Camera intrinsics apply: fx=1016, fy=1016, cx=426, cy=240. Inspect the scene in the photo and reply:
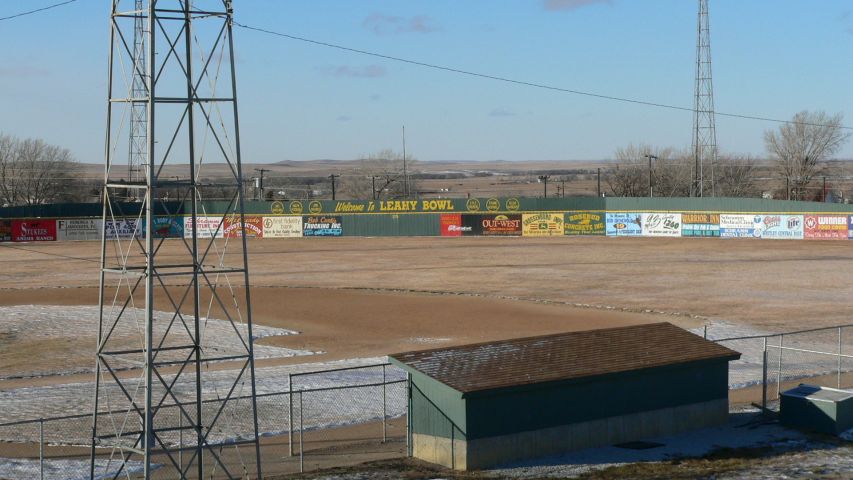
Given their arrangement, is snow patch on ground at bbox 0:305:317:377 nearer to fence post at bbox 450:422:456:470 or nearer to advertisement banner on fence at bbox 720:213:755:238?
fence post at bbox 450:422:456:470

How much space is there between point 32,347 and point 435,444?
69.7 ft

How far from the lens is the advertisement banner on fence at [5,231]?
87688 millimetres

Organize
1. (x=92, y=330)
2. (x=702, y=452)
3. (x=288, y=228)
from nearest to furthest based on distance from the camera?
(x=702, y=452), (x=92, y=330), (x=288, y=228)

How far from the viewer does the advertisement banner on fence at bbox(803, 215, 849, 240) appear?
246 feet

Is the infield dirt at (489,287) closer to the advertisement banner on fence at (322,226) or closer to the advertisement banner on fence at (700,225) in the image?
the advertisement banner on fence at (700,225)

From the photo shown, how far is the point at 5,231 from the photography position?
87.8 m

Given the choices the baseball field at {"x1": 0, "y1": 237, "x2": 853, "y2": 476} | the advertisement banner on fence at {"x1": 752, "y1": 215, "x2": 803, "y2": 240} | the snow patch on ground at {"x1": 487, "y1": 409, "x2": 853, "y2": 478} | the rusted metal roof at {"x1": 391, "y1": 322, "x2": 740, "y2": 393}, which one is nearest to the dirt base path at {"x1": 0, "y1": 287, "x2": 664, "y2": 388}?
the baseball field at {"x1": 0, "y1": 237, "x2": 853, "y2": 476}

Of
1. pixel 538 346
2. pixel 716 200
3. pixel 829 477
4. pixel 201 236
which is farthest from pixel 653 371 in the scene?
pixel 201 236

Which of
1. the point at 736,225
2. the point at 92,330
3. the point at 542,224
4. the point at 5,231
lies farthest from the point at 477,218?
the point at 92,330

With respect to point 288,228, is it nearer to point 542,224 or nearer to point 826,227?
point 542,224

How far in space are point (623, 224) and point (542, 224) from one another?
269 inches

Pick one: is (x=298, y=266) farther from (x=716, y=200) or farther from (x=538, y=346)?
(x=538, y=346)

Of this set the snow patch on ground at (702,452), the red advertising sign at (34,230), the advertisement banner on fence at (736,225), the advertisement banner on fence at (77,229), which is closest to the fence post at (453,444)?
the snow patch on ground at (702,452)

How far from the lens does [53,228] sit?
88.9m
